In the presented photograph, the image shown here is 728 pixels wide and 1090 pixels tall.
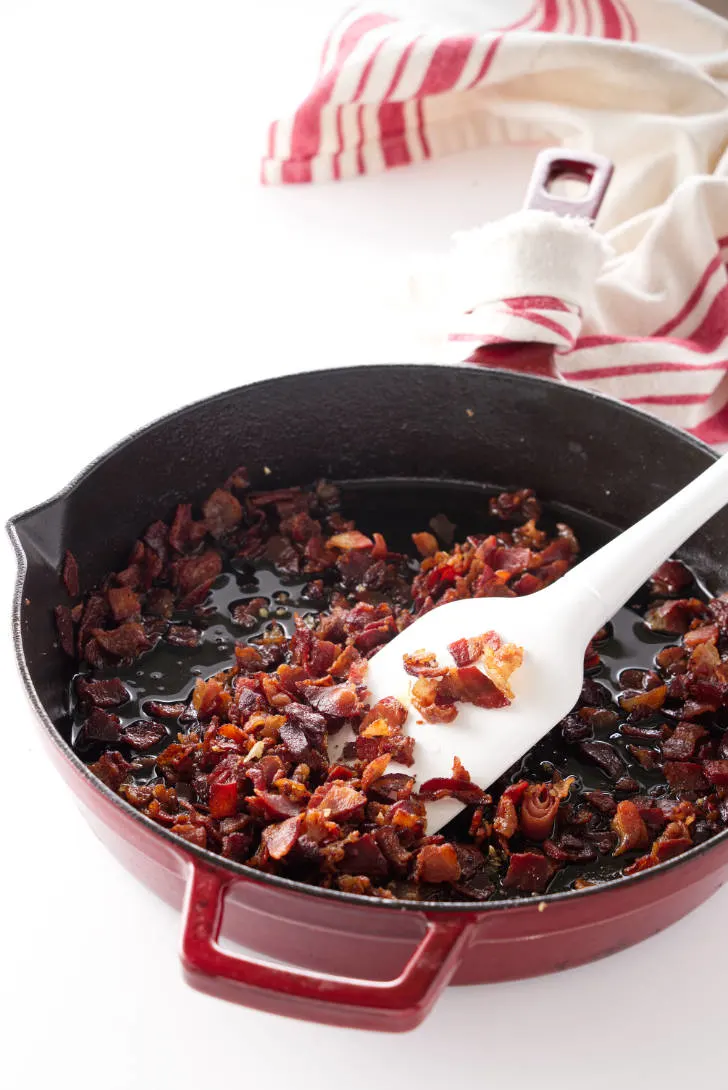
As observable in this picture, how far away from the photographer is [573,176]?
1656 millimetres

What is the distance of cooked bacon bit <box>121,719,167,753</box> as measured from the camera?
1.21 metres

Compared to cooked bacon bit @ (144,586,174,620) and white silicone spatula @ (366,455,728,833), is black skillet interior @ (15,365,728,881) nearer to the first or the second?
cooked bacon bit @ (144,586,174,620)

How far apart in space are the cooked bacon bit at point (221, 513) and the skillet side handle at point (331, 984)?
72 centimetres

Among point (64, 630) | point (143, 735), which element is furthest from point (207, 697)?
point (64, 630)

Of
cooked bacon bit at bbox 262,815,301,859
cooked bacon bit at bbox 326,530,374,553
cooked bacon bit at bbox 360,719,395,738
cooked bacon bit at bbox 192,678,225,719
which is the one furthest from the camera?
cooked bacon bit at bbox 326,530,374,553

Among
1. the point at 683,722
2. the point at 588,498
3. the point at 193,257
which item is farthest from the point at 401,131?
the point at 683,722

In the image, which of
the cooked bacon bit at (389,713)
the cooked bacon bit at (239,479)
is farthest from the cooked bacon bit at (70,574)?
the cooked bacon bit at (389,713)

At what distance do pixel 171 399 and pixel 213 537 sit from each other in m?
0.39

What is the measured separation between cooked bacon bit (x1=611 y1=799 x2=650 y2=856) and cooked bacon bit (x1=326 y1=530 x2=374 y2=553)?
0.49m

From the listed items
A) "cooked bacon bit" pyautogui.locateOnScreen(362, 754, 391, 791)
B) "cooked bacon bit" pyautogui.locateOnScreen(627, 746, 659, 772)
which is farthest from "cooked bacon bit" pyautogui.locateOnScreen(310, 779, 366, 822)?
"cooked bacon bit" pyautogui.locateOnScreen(627, 746, 659, 772)

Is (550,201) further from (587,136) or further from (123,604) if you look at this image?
(123,604)

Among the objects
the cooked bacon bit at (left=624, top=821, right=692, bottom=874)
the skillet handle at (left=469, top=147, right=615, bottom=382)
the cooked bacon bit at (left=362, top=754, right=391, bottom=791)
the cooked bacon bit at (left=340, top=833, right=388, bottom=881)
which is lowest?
the cooked bacon bit at (left=624, top=821, right=692, bottom=874)

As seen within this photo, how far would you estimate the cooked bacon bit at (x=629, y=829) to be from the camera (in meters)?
1.13

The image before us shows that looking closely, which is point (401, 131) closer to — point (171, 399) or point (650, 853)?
point (171, 399)
